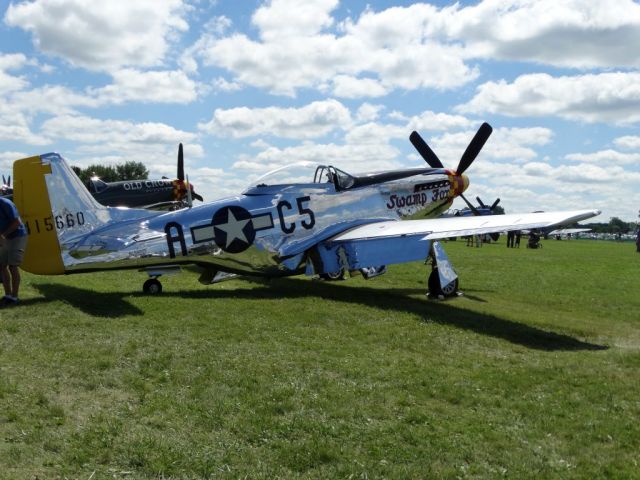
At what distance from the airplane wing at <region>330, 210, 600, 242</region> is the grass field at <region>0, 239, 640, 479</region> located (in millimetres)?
1423

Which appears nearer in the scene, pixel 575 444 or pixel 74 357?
pixel 575 444

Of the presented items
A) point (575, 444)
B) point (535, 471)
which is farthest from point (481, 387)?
point (535, 471)

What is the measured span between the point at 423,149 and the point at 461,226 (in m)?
7.84

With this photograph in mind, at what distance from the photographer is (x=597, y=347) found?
776 centimetres

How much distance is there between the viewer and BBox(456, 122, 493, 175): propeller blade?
50.1 feet

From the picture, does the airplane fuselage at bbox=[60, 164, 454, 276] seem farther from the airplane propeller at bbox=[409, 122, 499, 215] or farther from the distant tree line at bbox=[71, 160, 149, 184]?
the distant tree line at bbox=[71, 160, 149, 184]

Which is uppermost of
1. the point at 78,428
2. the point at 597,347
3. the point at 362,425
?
the point at 78,428

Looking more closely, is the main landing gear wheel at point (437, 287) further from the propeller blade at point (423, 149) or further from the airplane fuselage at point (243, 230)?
the propeller blade at point (423, 149)

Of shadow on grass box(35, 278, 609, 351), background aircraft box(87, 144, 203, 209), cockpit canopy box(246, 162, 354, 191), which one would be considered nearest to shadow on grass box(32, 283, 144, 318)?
shadow on grass box(35, 278, 609, 351)

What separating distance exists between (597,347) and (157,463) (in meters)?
6.25

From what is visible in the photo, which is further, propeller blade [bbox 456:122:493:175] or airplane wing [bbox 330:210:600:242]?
propeller blade [bbox 456:122:493:175]

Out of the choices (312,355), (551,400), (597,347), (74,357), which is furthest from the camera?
(597,347)

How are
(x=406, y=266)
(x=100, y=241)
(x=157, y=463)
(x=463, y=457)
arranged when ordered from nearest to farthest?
(x=157, y=463)
(x=463, y=457)
(x=100, y=241)
(x=406, y=266)

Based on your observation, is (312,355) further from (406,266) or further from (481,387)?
(406,266)
